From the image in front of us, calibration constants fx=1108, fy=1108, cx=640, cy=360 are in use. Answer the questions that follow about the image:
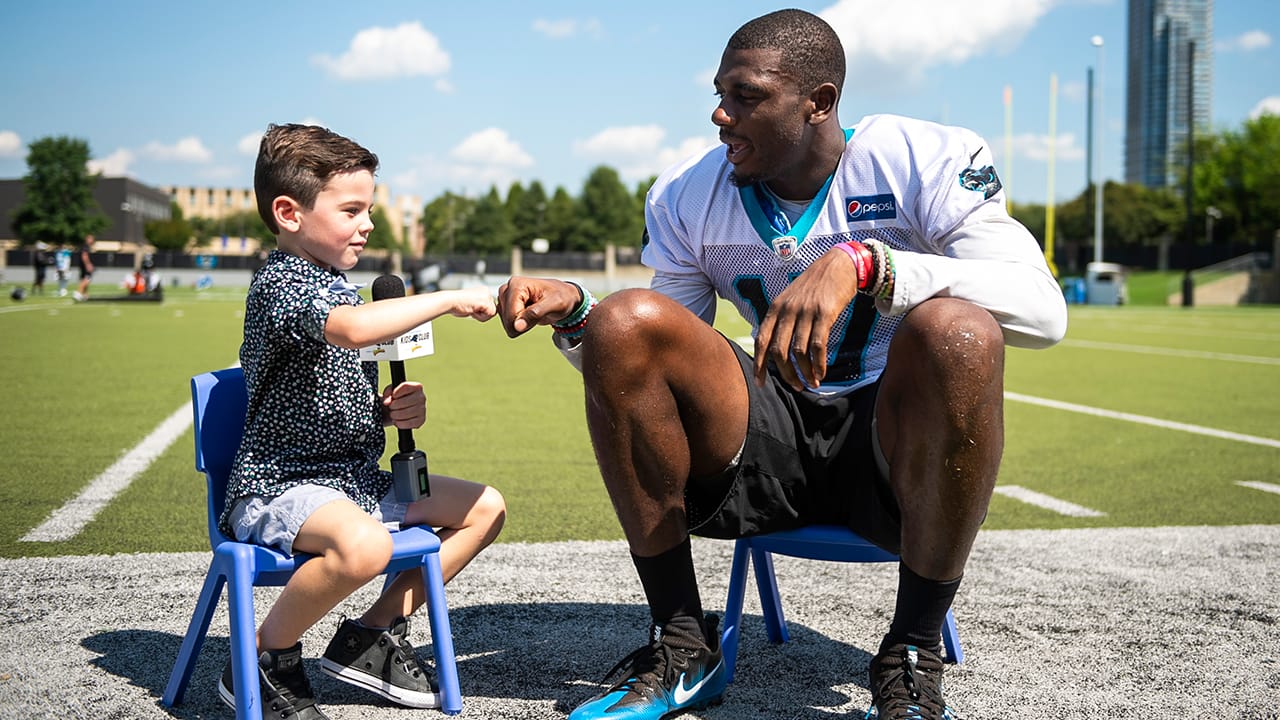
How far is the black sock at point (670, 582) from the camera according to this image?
8.21 feet

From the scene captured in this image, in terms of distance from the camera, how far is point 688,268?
296 cm

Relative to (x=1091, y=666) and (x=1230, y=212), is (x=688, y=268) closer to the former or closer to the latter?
(x=1091, y=666)

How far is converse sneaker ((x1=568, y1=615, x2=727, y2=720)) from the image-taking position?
2383 millimetres

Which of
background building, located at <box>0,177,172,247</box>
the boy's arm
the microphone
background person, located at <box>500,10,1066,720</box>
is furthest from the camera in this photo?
background building, located at <box>0,177,172,247</box>

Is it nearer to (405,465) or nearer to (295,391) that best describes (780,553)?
(405,465)

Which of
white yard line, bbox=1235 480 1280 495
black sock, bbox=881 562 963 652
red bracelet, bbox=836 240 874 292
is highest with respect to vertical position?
red bracelet, bbox=836 240 874 292

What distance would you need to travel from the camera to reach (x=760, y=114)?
2.75 metres

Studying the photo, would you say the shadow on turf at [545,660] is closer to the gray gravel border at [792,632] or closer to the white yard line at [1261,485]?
the gray gravel border at [792,632]

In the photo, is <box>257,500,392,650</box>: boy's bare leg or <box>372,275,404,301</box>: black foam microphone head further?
<box>372,275,404,301</box>: black foam microphone head

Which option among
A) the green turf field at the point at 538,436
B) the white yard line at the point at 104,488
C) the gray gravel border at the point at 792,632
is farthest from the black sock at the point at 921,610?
the white yard line at the point at 104,488

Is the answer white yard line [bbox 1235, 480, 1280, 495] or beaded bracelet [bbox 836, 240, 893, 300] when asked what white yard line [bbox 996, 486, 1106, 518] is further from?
beaded bracelet [bbox 836, 240, 893, 300]

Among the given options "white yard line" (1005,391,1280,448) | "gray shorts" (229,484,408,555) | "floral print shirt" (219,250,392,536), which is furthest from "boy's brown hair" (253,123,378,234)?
"white yard line" (1005,391,1280,448)

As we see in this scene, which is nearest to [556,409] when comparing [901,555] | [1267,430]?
[1267,430]

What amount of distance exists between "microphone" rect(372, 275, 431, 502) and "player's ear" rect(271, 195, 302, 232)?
23 centimetres
